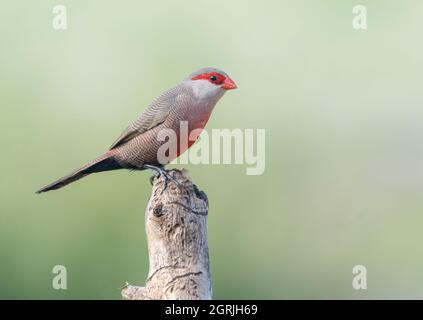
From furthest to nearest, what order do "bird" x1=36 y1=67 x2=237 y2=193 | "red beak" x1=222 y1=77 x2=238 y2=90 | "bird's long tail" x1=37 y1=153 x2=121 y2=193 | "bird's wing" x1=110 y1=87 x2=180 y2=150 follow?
"red beak" x1=222 y1=77 x2=238 y2=90, "bird's wing" x1=110 y1=87 x2=180 y2=150, "bird" x1=36 y1=67 x2=237 y2=193, "bird's long tail" x1=37 y1=153 x2=121 y2=193

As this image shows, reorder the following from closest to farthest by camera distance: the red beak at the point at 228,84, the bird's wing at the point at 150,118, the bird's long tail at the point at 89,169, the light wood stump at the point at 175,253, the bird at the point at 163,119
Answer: the light wood stump at the point at 175,253
the bird's long tail at the point at 89,169
the bird at the point at 163,119
the bird's wing at the point at 150,118
the red beak at the point at 228,84

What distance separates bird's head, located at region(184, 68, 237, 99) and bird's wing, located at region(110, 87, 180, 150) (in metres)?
0.25

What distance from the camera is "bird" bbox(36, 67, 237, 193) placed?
7157 mm

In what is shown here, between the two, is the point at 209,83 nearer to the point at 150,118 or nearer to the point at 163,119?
the point at 163,119

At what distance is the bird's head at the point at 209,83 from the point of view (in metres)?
7.32

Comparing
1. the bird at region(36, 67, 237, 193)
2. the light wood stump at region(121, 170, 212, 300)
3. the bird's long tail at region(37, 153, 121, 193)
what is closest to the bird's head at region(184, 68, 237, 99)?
the bird at region(36, 67, 237, 193)

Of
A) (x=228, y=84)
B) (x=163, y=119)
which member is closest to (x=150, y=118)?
(x=163, y=119)

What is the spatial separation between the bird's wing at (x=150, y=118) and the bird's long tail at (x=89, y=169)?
168 mm

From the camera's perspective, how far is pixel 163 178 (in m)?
5.71

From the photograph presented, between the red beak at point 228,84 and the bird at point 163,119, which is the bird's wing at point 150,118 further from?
the red beak at point 228,84

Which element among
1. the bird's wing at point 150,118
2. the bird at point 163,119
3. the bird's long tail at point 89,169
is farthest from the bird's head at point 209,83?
the bird's long tail at point 89,169

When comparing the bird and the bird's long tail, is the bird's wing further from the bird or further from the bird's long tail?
the bird's long tail

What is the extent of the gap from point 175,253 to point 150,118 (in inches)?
99.7

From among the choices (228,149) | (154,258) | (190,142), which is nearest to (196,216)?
(154,258)
